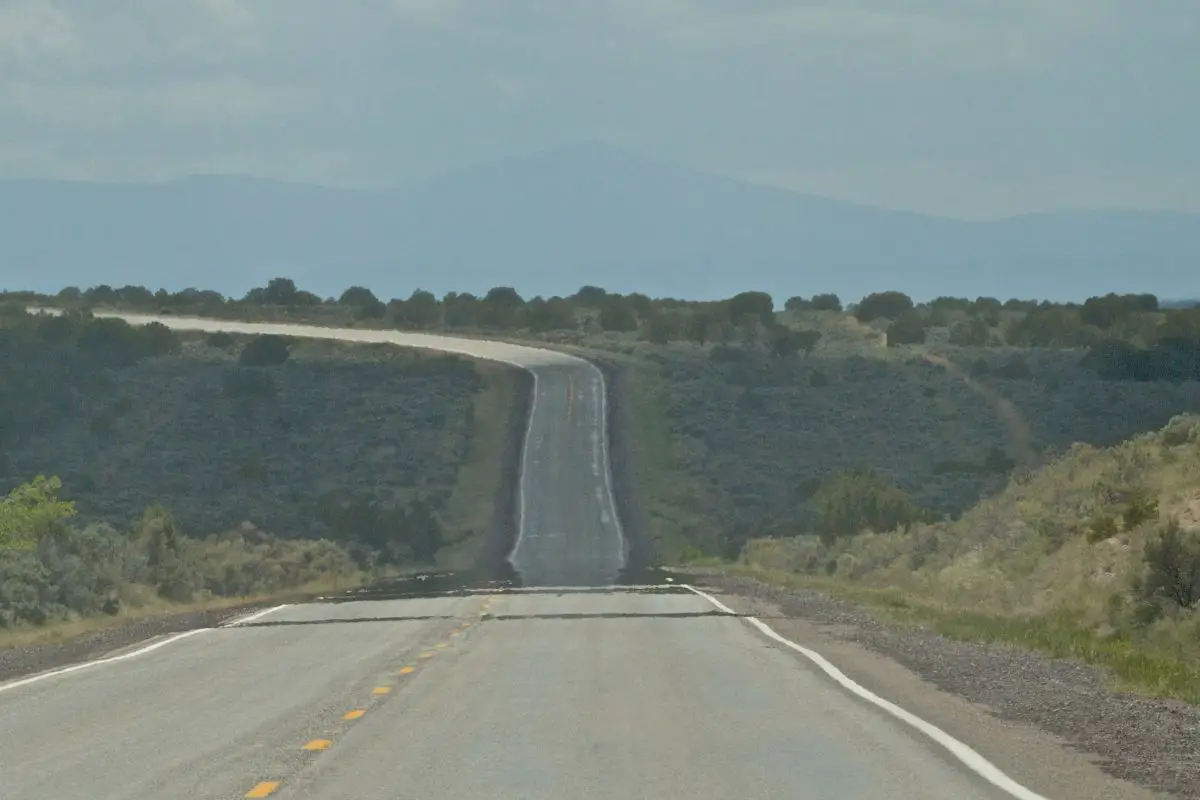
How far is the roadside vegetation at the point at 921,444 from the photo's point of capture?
83.9 ft

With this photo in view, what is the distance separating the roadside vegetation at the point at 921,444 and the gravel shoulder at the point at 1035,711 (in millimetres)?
850

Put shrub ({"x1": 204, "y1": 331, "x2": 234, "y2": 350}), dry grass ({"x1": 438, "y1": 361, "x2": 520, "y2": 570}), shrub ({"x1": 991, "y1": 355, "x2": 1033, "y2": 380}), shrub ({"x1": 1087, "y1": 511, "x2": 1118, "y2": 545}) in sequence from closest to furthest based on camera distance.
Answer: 1. shrub ({"x1": 1087, "y1": 511, "x2": 1118, "y2": 545})
2. dry grass ({"x1": 438, "y1": 361, "x2": 520, "y2": 570})
3. shrub ({"x1": 991, "y1": 355, "x2": 1033, "y2": 380})
4. shrub ({"x1": 204, "y1": 331, "x2": 234, "y2": 350})

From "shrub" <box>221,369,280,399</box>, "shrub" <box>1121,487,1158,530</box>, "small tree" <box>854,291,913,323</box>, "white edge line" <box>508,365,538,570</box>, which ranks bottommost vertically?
"white edge line" <box>508,365,538,570</box>

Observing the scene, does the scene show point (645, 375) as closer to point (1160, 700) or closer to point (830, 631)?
point (830, 631)

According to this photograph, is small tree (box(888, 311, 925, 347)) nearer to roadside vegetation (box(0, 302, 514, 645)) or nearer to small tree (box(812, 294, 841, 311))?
roadside vegetation (box(0, 302, 514, 645))

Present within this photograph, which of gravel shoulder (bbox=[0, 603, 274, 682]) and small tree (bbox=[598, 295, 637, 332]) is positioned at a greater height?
small tree (bbox=[598, 295, 637, 332])

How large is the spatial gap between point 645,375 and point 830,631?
2791 inches

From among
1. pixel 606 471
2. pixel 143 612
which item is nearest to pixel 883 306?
pixel 606 471

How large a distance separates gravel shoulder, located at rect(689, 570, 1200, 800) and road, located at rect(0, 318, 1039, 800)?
1.56 ft

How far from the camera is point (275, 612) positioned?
33.7 m

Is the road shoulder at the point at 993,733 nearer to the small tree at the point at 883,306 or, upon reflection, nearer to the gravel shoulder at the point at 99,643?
the gravel shoulder at the point at 99,643

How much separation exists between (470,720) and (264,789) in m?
3.63

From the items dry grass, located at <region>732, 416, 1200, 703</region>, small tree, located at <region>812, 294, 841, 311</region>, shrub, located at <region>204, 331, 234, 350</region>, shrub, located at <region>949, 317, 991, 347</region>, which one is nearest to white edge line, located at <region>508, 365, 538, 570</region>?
shrub, located at <region>204, 331, 234, 350</region>

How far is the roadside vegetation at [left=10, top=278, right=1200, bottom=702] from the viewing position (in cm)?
2556
